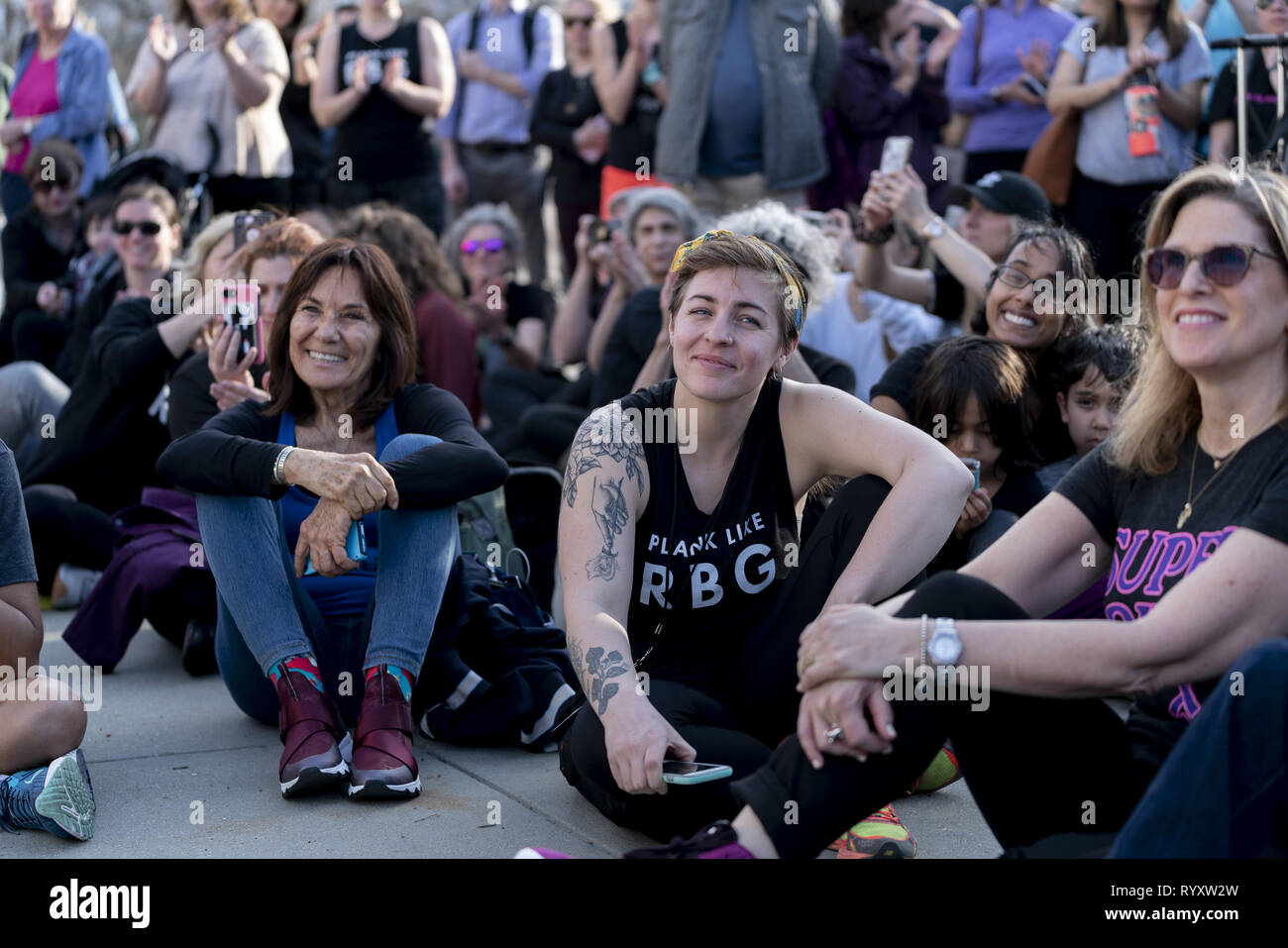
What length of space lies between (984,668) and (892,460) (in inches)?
37.0

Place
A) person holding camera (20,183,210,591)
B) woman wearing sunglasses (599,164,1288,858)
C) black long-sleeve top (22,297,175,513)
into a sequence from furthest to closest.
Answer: black long-sleeve top (22,297,175,513) < person holding camera (20,183,210,591) < woman wearing sunglasses (599,164,1288,858)

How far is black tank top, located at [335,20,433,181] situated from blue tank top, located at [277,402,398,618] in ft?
Result: 13.4

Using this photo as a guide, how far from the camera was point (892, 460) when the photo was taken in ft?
10.9

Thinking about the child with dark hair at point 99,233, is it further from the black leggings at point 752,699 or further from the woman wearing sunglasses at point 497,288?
the black leggings at point 752,699

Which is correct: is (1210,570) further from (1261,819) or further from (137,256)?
(137,256)

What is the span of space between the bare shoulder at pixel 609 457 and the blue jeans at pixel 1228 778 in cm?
137

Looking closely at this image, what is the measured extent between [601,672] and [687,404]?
0.70 meters

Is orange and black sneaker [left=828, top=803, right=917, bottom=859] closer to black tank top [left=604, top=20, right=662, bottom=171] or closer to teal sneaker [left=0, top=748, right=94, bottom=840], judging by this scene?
teal sneaker [left=0, top=748, right=94, bottom=840]

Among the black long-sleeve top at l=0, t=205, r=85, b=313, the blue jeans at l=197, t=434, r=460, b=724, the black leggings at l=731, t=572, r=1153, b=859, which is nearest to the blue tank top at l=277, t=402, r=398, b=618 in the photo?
the blue jeans at l=197, t=434, r=460, b=724

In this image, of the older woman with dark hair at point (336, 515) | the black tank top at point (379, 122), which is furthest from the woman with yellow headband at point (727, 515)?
the black tank top at point (379, 122)

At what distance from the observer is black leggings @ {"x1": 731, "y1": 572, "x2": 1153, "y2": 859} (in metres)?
2.49
